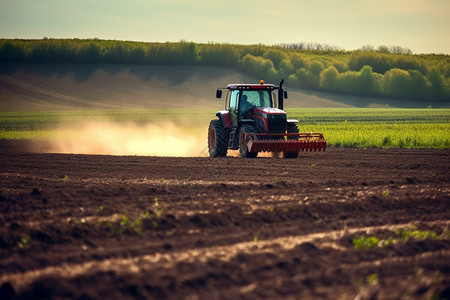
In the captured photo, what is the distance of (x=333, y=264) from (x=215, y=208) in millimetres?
3539

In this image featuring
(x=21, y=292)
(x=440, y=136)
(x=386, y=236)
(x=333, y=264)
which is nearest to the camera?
(x=21, y=292)

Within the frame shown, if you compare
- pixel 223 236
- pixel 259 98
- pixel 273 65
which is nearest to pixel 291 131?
pixel 259 98

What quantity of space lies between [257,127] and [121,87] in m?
71.4

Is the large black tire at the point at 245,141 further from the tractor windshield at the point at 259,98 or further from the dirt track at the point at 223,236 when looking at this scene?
the dirt track at the point at 223,236

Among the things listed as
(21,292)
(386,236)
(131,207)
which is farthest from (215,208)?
(21,292)

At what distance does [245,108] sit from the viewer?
21.2 metres

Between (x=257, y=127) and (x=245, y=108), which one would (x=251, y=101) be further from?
(x=257, y=127)

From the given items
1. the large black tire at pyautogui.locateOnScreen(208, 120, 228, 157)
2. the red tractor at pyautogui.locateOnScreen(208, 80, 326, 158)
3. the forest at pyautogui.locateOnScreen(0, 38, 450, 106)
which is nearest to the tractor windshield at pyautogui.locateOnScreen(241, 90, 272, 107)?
the red tractor at pyautogui.locateOnScreen(208, 80, 326, 158)

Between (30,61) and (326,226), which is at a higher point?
(30,61)

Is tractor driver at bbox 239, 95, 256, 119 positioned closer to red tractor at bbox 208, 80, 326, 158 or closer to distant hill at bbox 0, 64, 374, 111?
red tractor at bbox 208, 80, 326, 158

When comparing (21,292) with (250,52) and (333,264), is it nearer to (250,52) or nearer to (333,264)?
(333,264)

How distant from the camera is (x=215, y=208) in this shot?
35.4 ft

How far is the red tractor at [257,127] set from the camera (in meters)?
20.2

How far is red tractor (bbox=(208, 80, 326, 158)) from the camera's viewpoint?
20.2 metres
